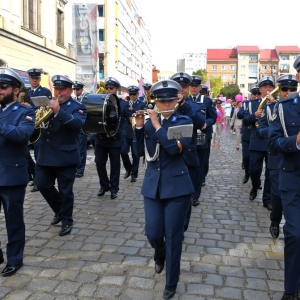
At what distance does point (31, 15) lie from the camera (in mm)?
21797

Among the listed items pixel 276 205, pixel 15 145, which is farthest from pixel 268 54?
pixel 15 145

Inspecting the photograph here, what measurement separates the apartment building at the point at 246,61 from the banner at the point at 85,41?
242ft

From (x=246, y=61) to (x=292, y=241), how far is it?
115578 mm

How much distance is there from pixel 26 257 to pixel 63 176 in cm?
120

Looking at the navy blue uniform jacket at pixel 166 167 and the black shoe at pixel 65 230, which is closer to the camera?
the navy blue uniform jacket at pixel 166 167

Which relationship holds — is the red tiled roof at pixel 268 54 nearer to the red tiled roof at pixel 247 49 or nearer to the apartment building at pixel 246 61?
the apartment building at pixel 246 61

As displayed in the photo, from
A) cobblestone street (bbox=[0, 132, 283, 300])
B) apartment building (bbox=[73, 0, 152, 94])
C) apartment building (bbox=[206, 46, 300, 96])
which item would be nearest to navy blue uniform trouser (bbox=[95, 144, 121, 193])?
cobblestone street (bbox=[0, 132, 283, 300])

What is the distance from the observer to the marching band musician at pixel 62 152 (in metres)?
5.10

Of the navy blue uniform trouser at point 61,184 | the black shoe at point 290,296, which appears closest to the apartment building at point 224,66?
the navy blue uniform trouser at point 61,184

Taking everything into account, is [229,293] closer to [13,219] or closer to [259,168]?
[13,219]

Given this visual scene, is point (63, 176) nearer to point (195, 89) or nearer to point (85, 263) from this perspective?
point (85, 263)

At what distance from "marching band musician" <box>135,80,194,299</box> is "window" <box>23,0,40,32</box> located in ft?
64.5

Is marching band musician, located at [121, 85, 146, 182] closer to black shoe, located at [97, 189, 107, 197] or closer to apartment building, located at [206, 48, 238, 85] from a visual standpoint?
black shoe, located at [97, 189, 107, 197]

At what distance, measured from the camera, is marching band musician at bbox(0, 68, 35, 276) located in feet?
12.9
